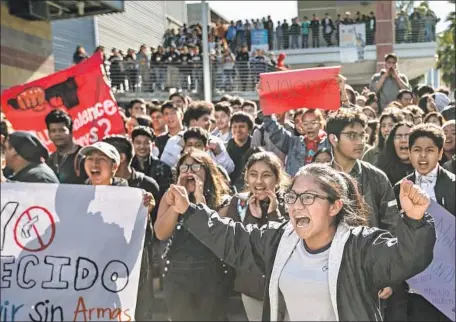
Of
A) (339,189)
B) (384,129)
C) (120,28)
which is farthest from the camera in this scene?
(120,28)

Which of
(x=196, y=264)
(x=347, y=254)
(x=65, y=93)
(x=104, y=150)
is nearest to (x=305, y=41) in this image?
(x=65, y=93)

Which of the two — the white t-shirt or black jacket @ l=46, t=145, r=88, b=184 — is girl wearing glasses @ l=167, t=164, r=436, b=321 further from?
black jacket @ l=46, t=145, r=88, b=184

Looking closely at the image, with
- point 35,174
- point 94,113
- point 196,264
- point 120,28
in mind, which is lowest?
point 196,264

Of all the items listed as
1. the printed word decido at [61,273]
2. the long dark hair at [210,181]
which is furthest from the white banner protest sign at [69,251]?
the long dark hair at [210,181]

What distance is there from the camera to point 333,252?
282cm

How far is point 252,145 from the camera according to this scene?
643cm

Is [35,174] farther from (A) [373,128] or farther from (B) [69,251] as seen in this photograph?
(A) [373,128]

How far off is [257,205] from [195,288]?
72cm

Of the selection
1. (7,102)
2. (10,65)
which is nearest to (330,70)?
(7,102)

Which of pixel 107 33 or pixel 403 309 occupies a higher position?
pixel 107 33

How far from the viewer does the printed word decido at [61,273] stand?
373 centimetres

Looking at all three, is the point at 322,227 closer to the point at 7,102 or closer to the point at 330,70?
the point at 330,70

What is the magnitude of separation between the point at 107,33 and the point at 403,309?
23275mm

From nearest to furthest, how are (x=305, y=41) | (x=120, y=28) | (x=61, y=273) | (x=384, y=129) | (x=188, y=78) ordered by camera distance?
(x=61, y=273), (x=384, y=129), (x=188, y=78), (x=305, y=41), (x=120, y=28)
